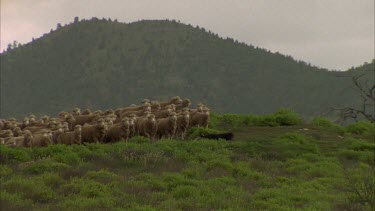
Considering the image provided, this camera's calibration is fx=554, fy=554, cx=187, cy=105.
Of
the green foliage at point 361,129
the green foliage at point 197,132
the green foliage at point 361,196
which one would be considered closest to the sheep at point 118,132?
the green foliage at point 197,132

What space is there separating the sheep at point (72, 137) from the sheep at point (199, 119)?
578 cm

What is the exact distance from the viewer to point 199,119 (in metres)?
24.8

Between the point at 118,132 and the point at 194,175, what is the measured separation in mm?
6265

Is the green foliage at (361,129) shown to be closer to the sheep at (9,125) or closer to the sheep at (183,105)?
the sheep at (183,105)

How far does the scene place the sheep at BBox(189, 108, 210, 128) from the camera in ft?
81.0

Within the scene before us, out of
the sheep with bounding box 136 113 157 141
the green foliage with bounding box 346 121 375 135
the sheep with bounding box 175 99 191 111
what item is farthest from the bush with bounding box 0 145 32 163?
the green foliage with bounding box 346 121 375 135

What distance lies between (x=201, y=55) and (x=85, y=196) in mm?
117029

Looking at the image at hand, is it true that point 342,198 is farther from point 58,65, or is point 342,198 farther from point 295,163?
point 58,65

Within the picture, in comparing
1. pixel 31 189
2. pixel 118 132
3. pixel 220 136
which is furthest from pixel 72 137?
pixel 31 189

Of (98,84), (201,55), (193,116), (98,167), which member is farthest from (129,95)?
(98,167)

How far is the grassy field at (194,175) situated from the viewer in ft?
42.8

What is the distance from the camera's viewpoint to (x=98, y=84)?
122 metres

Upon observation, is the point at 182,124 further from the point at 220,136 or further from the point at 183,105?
the point at 183,105

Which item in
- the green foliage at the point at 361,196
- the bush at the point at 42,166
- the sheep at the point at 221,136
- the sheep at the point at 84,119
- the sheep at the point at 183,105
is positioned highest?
the sheep at the point at 183,105
